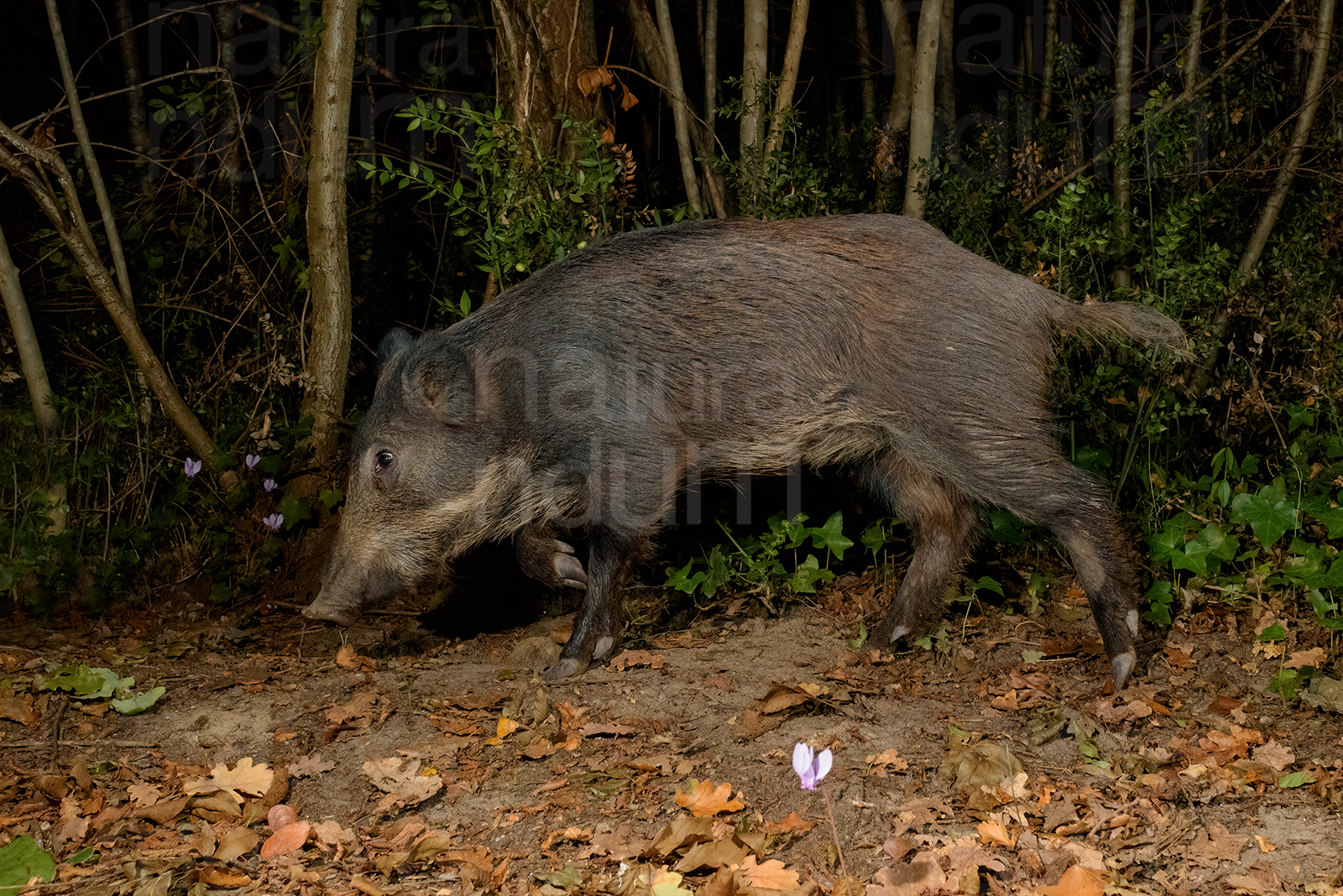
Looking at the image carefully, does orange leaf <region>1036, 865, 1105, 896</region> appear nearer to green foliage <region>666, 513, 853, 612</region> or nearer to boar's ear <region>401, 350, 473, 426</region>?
green foliage <region>666, 513, 853, 612</region>

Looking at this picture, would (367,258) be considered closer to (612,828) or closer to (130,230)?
(130,230)

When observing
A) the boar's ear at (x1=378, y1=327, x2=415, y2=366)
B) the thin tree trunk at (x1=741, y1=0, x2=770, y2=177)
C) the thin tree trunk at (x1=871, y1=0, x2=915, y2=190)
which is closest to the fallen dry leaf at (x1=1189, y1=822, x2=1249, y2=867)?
the boar's ear at (x1=378, y1=327, x2=415, y2=366)

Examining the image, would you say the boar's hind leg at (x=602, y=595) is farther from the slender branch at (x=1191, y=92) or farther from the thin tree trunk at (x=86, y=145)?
the thin tree trunk at (x=86, y=145)

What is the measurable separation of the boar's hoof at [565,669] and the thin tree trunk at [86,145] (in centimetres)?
262

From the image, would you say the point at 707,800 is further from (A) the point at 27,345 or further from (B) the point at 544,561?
(A) the point at 27,345

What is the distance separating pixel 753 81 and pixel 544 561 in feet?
7.13

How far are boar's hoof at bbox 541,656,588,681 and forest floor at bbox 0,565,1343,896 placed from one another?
0.23 feet

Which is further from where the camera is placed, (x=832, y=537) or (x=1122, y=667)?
(x=832, y=537)

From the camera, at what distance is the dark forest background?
4.26 meters

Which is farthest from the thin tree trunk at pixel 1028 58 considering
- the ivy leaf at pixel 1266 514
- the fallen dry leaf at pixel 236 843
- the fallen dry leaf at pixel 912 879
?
the fallen dry leaf at pixel 236 843

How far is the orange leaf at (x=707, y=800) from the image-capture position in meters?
2.70

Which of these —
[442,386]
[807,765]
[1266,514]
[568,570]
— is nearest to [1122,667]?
[1266,514]

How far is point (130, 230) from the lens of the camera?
562 centimetres

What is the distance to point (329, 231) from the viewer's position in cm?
457
